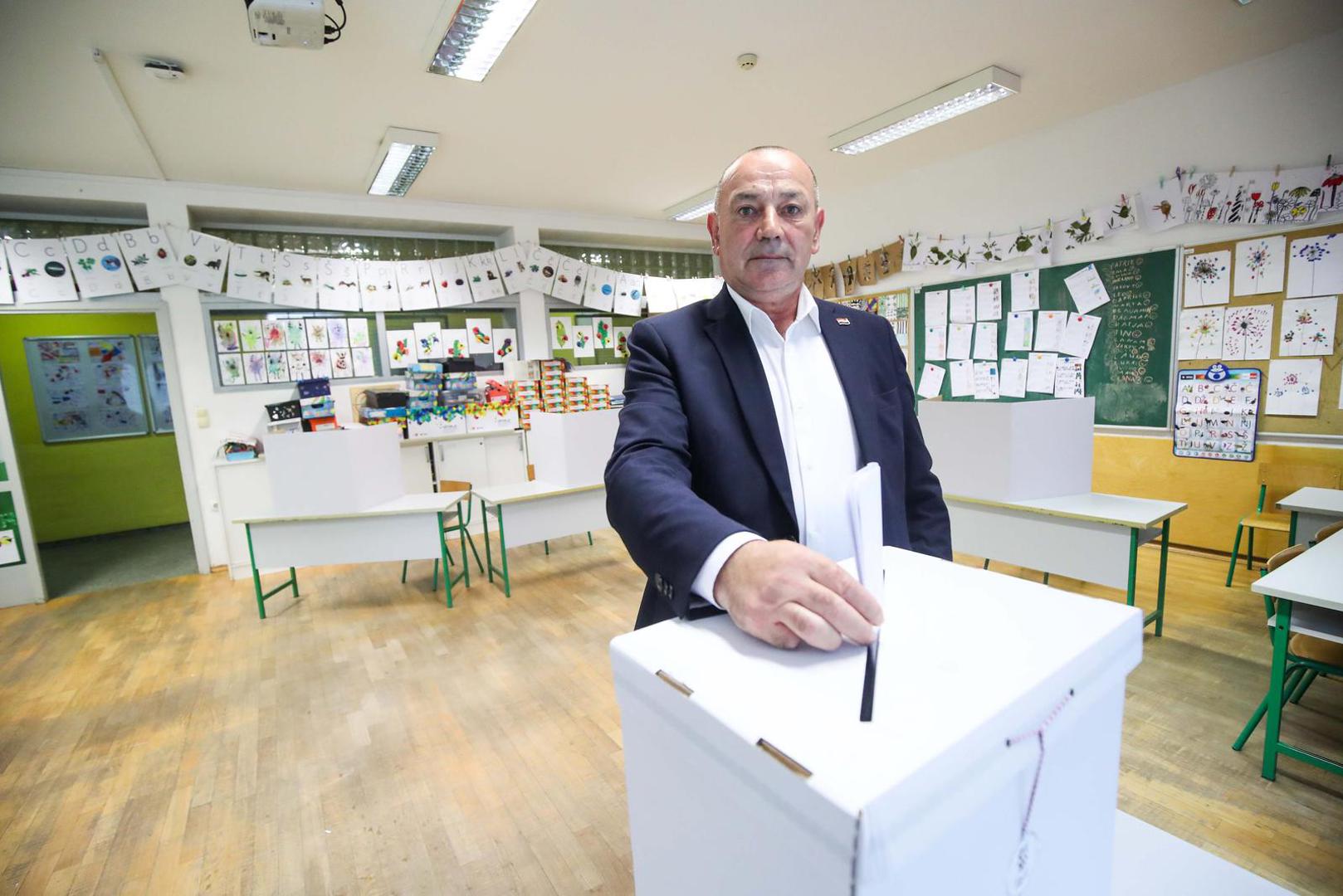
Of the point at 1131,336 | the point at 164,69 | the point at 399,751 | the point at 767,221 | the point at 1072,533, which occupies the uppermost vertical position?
the point at 164,69

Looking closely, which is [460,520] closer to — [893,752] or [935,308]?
[893,752]

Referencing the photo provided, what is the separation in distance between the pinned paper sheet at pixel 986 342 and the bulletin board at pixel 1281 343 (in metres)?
1.29

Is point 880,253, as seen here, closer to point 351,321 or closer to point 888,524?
point 351,321

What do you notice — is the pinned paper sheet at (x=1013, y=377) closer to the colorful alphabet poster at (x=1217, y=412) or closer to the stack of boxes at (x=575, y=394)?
the colorful alphabet poster at (x=1217, y=412)

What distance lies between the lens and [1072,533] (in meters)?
2.77

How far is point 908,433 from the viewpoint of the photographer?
1109mm

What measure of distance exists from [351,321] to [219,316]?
908 millimetres

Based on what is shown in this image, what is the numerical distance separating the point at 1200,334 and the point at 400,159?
537 cm

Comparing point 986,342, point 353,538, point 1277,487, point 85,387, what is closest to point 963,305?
point 986,342

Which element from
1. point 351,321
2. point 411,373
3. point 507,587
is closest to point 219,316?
point 351,321

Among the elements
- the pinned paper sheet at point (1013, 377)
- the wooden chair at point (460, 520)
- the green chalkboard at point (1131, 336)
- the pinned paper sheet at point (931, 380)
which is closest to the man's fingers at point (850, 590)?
the wooden chair at point (460, 520)

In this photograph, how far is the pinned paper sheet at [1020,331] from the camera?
177 inches

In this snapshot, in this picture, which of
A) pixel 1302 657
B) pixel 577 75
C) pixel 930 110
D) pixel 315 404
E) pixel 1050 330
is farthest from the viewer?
pixel 315 404

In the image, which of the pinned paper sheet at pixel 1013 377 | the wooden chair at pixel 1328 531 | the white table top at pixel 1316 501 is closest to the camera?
the wooden chair at pixel 1328 531
